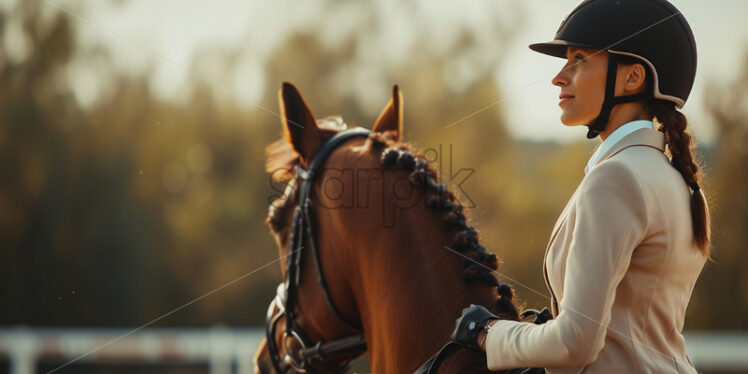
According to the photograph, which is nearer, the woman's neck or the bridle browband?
the woman's neck

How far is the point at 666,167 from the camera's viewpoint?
1.82m

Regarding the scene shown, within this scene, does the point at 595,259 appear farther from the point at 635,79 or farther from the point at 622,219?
the point at 635,79

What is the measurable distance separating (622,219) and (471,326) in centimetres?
59

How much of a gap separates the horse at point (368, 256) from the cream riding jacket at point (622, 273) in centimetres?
55

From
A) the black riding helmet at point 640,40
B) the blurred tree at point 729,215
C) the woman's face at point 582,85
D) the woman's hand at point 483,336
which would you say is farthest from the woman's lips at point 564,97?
the blurred tree at point 729,215

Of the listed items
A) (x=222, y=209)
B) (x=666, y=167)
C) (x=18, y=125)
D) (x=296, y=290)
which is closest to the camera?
(x=666, y=167)

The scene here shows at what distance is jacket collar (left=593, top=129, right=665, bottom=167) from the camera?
1858mm

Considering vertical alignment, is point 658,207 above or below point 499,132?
above

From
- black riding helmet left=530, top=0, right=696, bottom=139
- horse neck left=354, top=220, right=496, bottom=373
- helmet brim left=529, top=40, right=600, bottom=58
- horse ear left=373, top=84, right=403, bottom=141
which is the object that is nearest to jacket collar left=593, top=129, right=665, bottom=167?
black riding helmet left=530, top=0, right=696, bottom=139

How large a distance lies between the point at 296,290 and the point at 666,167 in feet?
5.50

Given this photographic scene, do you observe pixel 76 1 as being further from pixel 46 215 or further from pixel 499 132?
pixel 499 132

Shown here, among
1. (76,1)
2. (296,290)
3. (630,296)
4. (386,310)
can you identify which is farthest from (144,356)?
(76,1)

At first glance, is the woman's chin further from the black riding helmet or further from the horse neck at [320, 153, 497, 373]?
A: the horse neck at [320, 153, 497, 373]

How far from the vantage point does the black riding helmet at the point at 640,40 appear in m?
1.95
